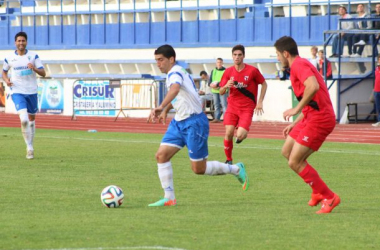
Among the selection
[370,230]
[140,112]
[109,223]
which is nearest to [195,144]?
[109,223]

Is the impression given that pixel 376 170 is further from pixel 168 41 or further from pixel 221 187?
pixel 168 41

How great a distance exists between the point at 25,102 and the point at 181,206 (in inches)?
304

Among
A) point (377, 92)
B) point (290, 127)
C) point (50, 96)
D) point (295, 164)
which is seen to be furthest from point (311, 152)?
point (50, 96)

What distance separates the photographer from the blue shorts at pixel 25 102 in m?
17.7

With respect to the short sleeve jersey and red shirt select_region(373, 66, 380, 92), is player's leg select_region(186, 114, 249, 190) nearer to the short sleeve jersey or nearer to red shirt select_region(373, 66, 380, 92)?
the short sleeve jersey

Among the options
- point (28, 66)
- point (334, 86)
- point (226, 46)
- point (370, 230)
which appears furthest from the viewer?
point (226, 46)

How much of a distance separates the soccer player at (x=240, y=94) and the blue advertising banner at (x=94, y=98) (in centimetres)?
1876

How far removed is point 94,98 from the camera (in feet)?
117

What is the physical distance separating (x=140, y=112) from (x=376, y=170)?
793 inches

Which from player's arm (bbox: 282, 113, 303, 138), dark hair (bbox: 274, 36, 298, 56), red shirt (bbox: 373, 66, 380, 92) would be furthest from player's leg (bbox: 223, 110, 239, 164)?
red shirt (bbox: 373, 66, 380, 92)

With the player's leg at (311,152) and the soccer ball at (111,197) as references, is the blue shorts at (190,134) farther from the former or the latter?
the player's leg at (311,152)

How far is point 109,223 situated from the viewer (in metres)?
9.25

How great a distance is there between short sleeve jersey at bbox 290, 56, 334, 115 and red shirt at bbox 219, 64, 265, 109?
6.08m

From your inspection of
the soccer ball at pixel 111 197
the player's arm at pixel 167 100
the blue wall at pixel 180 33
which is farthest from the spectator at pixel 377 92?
the soccer ball at pixel 111 197
